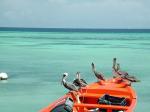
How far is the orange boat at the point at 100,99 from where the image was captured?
38.8 ft

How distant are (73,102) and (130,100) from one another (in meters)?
2.59

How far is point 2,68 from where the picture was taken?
1325 inches

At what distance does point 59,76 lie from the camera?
28.1 metres

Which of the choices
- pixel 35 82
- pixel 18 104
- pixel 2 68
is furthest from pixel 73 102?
pixel 2 68

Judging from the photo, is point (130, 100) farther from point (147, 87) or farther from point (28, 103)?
point (147, 87)

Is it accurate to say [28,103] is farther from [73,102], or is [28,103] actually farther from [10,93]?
[73,102]

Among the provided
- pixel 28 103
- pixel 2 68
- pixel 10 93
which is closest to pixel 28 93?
pixel 10 93

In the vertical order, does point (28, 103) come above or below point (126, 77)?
below

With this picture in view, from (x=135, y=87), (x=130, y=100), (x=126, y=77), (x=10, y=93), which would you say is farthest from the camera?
(x=135, y=87)

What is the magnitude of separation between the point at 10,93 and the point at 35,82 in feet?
12.8

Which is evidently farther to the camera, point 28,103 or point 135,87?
point 135,87

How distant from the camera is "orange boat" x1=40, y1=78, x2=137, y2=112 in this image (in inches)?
466

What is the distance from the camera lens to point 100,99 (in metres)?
13.4

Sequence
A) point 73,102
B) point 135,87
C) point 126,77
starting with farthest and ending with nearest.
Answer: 1. point 135,87
2. point 126,77
3. point 73,102
